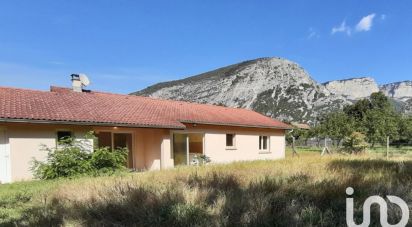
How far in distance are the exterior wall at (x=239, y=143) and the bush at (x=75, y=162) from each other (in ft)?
24.2

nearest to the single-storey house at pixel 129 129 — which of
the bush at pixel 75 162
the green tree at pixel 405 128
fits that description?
the bush at pixel 75 162

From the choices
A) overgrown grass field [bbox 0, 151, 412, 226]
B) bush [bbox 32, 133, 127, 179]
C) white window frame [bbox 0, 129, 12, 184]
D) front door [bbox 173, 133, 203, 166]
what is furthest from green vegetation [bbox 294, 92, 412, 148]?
overgrown grass field [bbox 0, 151, 412, 226]

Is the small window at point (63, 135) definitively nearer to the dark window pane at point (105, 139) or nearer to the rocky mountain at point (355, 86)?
the dark window pane at point (105, 139)

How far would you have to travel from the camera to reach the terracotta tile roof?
14391 mm

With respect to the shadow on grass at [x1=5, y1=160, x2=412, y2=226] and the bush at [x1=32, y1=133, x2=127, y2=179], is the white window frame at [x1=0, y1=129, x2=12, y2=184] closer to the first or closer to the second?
the bush at [x1=32, y1=133, x2=127, y2=179]

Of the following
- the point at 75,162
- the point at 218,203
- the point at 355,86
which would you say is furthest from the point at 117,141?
the point at 355,86

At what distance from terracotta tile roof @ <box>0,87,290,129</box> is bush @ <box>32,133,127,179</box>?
62.6 inches

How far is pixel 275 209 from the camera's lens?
502cm

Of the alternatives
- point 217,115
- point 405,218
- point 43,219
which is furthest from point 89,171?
point 217,115

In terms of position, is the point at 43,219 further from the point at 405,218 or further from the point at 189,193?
the point at 405,218

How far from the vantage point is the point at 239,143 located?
2328 cm

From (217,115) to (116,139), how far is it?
26.4 ft

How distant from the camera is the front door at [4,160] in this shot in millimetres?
13195

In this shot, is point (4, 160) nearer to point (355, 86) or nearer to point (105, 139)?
point (105, 139)
